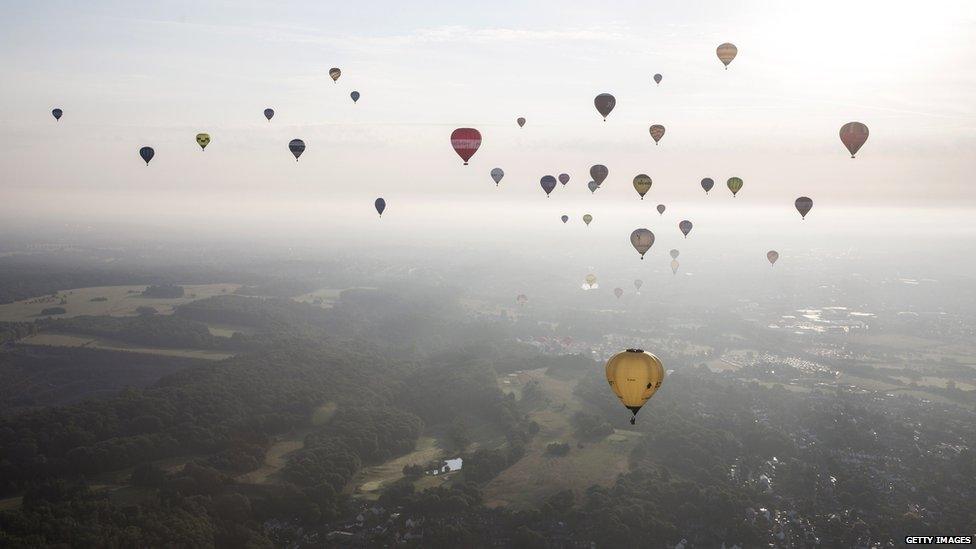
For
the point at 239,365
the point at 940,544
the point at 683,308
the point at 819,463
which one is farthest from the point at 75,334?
the point at 683,308

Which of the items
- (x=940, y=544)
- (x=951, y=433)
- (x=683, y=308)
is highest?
(x=683, y=308)

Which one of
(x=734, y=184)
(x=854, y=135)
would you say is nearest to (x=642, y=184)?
(x=734, y=184)

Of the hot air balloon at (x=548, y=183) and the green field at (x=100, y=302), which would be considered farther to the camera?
the green field at (x=100, y=302)

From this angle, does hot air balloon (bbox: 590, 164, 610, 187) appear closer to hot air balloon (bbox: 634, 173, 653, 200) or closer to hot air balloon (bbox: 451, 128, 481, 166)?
hot air balloon (bbox: 634, 173, 653, 200)

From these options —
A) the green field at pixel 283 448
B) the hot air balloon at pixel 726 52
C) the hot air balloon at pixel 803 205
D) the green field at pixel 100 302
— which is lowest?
the green field at pixel 283 448

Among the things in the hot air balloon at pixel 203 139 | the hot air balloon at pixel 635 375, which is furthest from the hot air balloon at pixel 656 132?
the hot air balloon at pixel 203 139

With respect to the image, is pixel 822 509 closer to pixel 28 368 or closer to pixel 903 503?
pixel 903 503

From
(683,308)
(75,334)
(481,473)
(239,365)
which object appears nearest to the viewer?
(481,473)

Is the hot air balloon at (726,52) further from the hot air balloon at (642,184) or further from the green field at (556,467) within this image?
the green field at (556,467)
